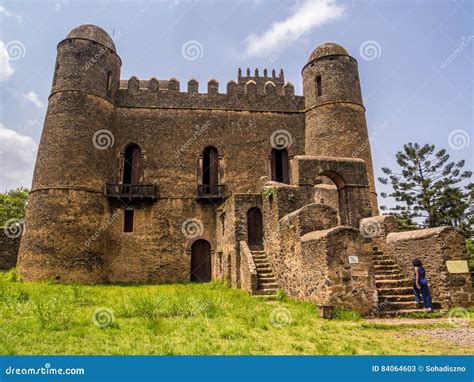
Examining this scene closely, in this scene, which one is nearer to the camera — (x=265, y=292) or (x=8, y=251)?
(x=265, y=292)

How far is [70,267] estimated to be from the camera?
1563 centimetres

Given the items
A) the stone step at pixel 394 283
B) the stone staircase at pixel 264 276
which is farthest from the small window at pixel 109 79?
the stone step at pixel 394 283

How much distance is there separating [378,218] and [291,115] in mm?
10114

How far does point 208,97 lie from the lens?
2028cm

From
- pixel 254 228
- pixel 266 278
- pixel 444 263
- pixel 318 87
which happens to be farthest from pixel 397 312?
pixel 318 87

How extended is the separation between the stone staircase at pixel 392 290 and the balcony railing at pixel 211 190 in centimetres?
974

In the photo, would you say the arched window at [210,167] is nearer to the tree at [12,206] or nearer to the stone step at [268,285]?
the stone step at [268,285]

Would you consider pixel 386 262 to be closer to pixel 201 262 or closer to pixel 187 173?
pixel 201 262

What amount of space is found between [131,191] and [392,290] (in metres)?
13.6

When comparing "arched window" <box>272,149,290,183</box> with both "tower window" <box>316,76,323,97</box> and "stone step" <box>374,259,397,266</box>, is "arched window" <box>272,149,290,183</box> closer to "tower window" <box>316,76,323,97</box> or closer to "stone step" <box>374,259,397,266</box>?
"tower window" <box>316,76,323,97</box>

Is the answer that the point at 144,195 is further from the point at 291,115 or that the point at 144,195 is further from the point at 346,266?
the point at 346,266

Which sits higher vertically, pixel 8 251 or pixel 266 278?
pixel 8 251

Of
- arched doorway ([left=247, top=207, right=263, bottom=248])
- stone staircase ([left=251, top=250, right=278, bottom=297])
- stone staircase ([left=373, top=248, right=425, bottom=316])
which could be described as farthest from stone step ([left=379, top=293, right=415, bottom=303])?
arched doorway ([left=247, top=207, right=263, bottom=248])

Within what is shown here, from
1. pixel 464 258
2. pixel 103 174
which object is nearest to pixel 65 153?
pixel 103 174
